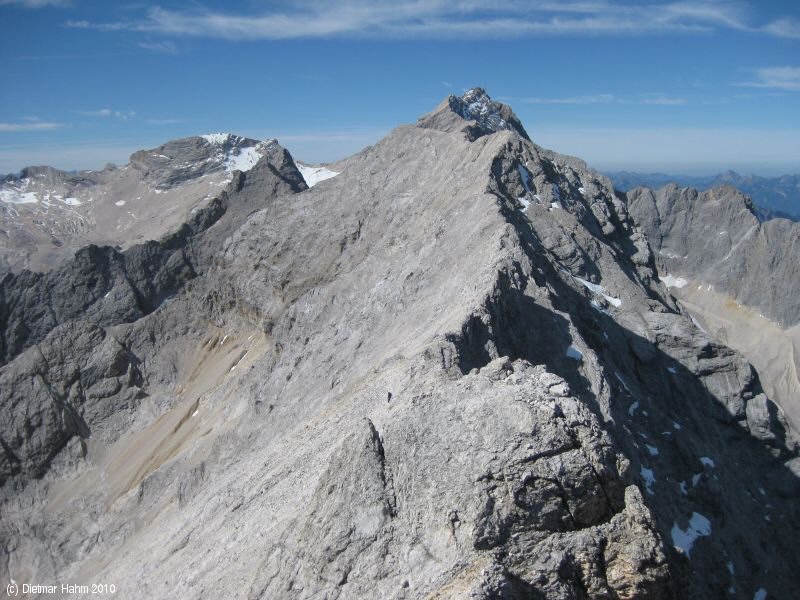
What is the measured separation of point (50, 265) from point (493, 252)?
132560 mm

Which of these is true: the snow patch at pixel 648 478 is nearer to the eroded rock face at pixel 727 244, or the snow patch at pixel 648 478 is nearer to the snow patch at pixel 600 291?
the snow patch at pixel 600 291

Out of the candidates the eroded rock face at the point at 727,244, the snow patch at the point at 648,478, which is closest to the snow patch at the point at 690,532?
the snow patch at the point at 648,478

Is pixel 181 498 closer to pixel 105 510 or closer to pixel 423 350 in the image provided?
pixel 105 510

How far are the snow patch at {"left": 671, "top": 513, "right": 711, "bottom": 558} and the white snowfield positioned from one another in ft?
462

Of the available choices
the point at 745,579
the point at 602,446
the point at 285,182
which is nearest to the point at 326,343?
the point at 745,579

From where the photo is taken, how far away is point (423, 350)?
30688 millimetres

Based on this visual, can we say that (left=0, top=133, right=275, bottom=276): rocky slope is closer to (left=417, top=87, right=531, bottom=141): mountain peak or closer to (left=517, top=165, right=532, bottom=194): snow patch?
(left=417, top=87, right=531, bottom=141): mountain peak

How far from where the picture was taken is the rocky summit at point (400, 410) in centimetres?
1862

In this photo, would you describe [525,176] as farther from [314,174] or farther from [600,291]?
[314,174]

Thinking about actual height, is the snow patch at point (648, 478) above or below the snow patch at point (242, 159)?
below

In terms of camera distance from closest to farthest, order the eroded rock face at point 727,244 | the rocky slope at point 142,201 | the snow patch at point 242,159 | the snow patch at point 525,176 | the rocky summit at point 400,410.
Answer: the rocky summit at point 400,410 → the snow patch at point 525,176 → the eroded rock face at point 727,244 → the rocky slope at point 142,201 → the snow patch at point 242,159

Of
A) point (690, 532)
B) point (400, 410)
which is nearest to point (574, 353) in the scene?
point (690, 532)

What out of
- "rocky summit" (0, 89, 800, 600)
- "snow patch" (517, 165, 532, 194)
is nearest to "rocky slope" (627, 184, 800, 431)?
"rocky summit" (0, 89, 800, 600)

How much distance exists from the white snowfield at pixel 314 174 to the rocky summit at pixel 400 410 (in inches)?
2288
